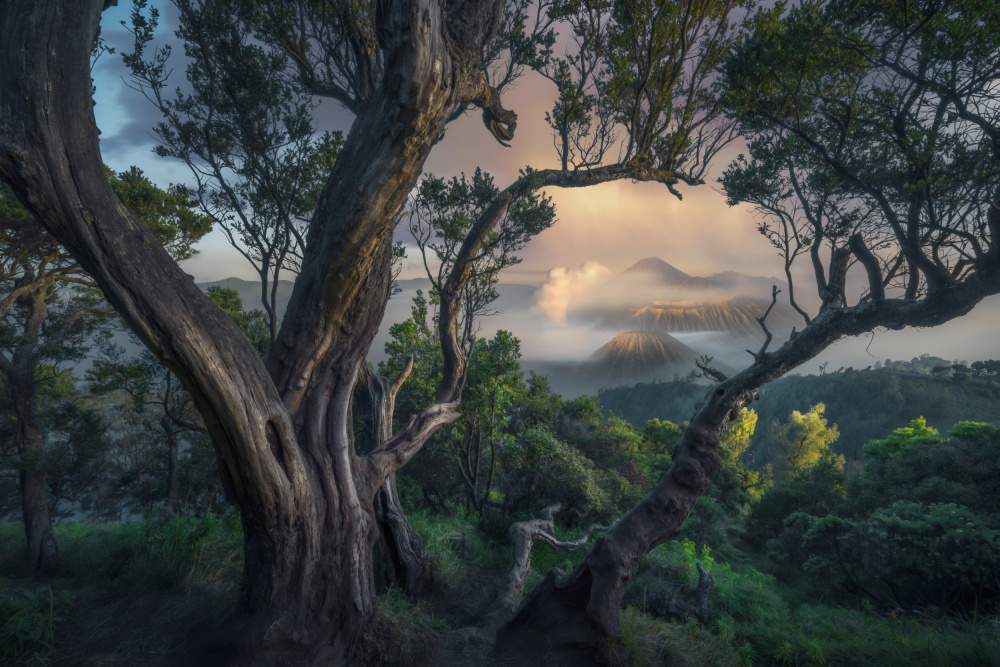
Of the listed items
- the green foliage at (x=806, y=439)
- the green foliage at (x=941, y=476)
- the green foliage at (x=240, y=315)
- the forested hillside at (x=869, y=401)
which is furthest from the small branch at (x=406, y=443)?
the green foliage at (x=806, y=439)

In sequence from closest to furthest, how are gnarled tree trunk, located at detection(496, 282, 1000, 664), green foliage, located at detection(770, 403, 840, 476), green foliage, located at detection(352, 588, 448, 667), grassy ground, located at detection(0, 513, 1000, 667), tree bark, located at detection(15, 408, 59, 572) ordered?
grassy ground, located at detection(0, 513, 1000, 667), green foliage, located at detection(352, 588, 448, 667), gnarled tree trunk, located at detection(496, 282, 1000, 664), tree bark, located at detection(15, 408, 59, 572), green foliage, located at detection(770, 403, 840, 476)

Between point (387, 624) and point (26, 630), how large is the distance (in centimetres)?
266

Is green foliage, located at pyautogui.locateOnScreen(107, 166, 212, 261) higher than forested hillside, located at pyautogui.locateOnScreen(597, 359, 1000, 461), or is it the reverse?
green foliage, located at pyautogui.locateOnScreen(107, 166, 212, 261)

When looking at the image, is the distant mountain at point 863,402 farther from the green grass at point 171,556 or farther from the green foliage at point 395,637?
the green foliage at point 395,637

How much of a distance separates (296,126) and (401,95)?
179 inches

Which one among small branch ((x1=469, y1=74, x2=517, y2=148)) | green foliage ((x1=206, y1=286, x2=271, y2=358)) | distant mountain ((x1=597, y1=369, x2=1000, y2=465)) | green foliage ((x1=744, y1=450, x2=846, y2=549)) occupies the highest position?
small branch ((x1=469, y1=74, x2=517, y2=148))

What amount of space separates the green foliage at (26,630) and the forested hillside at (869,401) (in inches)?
1368

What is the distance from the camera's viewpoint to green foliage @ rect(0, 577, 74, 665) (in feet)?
10.0

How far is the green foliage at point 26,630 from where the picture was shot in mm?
3053

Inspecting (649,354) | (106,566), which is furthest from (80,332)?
(649,354)

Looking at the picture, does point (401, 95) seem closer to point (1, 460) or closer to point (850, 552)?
point (850, 552)

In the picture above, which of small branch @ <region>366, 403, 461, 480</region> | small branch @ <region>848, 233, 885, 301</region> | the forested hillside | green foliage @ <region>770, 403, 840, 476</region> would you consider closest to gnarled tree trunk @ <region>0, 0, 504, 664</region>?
small branch @ <region>366, 403, 461, 480</region>

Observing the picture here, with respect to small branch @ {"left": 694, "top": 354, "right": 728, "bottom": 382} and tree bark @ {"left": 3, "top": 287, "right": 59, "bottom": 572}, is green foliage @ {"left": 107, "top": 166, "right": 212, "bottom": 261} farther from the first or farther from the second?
small branch @ {"left": 694, "top": 354, "right": 728, "bottom": 382}

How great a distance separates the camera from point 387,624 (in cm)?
360
